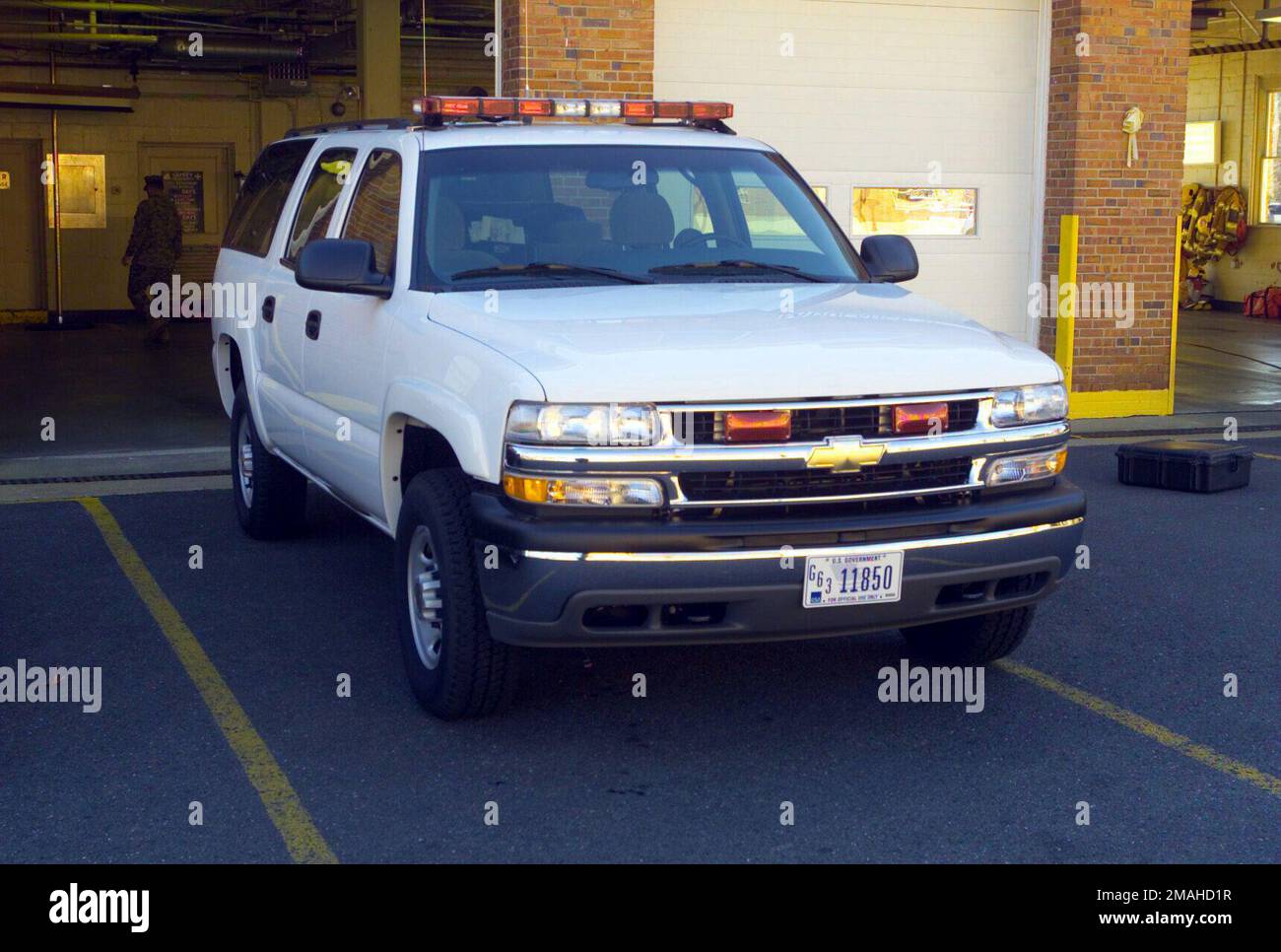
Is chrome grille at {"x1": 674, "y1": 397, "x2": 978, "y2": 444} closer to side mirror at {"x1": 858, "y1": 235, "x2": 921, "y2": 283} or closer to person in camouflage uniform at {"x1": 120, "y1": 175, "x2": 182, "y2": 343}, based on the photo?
side mirror at {"x1": 858, "y1": 235, "x2": 921, "y2": 283}

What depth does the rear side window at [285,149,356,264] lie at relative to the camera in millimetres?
6785

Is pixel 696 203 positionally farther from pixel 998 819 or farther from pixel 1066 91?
pixel 1066 91

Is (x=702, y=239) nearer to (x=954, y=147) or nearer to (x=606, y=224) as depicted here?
(x=606, y=224)

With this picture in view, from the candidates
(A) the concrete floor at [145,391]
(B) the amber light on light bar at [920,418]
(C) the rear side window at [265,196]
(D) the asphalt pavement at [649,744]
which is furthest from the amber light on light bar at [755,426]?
(A) the concrete floor at [145,391]

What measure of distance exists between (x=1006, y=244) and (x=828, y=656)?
312 inches

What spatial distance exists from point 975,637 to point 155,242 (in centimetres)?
1680

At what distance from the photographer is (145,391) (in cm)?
1493

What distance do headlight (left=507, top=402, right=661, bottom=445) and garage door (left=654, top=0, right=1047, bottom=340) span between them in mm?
7901

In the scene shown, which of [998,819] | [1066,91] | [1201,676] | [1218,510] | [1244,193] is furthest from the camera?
[1244,193]

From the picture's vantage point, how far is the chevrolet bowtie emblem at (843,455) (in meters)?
4.69

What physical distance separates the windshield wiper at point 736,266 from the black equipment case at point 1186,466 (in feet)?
14.6

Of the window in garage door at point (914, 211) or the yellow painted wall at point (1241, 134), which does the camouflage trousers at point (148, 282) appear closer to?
the window in garage door at point (914, 211)
